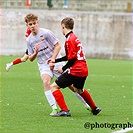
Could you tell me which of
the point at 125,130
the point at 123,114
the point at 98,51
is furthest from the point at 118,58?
the point at 125,130

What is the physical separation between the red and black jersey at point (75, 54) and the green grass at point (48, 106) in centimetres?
80

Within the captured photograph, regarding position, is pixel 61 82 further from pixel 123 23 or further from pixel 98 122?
pixel 123 23

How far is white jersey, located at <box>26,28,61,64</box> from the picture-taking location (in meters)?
10.3

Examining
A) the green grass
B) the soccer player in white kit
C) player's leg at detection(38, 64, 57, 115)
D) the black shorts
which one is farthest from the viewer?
the soccer player in white kit

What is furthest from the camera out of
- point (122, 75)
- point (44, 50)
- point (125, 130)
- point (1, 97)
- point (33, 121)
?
point (122, 75)

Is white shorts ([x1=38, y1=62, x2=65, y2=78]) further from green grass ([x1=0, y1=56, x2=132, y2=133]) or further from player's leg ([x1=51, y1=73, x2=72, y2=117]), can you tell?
green grass ([x1=0, y1=56, x2=132, y2=133])

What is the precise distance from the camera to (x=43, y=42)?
408 inches

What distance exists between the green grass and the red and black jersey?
798 millimetres

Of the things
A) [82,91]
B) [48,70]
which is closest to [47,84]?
[48,70]

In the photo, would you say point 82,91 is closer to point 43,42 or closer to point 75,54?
point 75,54

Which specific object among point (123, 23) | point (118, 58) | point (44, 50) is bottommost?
point (118, 58)

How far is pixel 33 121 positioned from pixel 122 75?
10.9 m

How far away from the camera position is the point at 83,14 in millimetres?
28438

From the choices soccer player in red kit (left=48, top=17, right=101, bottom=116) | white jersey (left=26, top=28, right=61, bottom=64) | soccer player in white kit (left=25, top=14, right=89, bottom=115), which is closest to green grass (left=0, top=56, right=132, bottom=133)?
soccer player in red kit (left=48, top=17, right=101, bottom=116)
